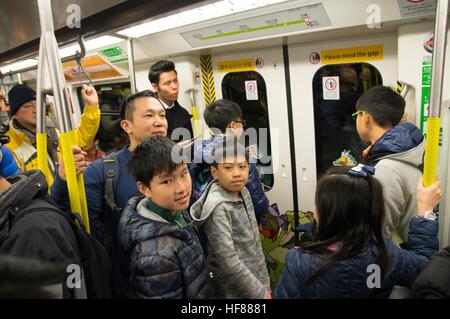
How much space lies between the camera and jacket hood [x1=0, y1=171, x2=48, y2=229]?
1016 millimetres

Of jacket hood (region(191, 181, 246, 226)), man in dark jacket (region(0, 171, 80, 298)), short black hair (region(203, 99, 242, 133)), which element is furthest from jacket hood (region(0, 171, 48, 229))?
short black hair (region(203, 99, 242, 133))

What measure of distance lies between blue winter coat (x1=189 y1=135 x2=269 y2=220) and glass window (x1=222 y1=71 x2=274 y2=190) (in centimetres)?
108

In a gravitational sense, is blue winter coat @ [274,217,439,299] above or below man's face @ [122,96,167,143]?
below

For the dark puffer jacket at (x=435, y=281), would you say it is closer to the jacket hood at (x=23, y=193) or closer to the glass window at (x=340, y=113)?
the jacket hood at (x=23, y=193)

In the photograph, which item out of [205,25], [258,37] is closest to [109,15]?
[205,25]

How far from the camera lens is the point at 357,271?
1169 millimetres

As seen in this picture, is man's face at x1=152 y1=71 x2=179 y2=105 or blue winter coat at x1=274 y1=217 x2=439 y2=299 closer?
blue winter coat at x1=274 y1=217 x2=439 y2=299

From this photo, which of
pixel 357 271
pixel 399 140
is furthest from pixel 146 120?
pixel 399 140

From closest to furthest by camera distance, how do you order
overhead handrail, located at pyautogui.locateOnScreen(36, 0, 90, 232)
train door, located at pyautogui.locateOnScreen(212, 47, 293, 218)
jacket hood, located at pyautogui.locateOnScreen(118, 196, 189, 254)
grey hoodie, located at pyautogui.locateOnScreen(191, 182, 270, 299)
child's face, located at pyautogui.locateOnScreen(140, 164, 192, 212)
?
overhead handrail, located at pyautogui.locateOnScreen(36, 0, 90, 232) → jacket hood, located at pyautogui.locateOnScreen(118, 196, 189, 254) → child's face, located at pyautogui.locateOnScreen(140, 164, 192, 212) → grey hoodie, located at pyautogui.locateOnScreen(191, 182, 270, 299) → train door, located at pyautogui.locateOnScreen(212, 47, 293, 218)

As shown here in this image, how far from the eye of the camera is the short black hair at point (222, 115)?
246 cm

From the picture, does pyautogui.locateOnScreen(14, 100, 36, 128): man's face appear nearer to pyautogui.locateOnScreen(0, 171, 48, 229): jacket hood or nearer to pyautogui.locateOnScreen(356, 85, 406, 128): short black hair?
pyautogui.locateOnScreen(0, 171, 48, 229): jacket hood

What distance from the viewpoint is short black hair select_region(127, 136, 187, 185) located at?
1.35 meters

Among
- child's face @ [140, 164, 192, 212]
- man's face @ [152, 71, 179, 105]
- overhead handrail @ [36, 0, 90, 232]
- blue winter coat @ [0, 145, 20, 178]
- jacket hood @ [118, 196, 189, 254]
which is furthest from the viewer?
man's face @ [152, 71, 179, 105]

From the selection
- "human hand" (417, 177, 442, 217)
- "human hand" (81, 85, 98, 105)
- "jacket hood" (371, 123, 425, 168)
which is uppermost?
"human hand" (81, 85, 98, 105)
